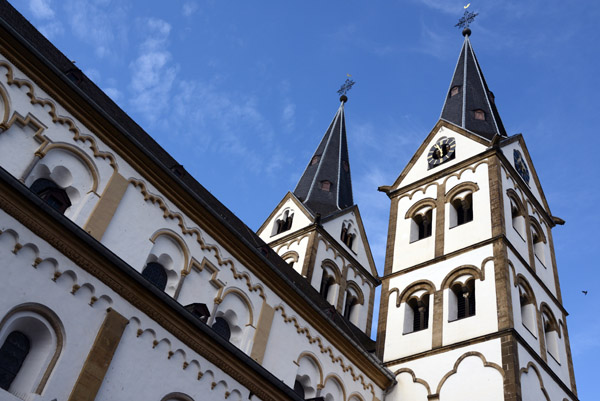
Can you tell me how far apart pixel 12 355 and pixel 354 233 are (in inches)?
963

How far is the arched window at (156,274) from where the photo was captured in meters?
14.2

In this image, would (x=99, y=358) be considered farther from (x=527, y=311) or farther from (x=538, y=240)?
(x=538, y=240)

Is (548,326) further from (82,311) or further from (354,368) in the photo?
(82,311)

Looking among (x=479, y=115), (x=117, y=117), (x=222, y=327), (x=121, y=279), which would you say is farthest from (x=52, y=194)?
(x=479, y=115)

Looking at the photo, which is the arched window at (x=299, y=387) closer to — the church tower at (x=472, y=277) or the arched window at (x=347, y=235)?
the church tower at (x=472, y=277)

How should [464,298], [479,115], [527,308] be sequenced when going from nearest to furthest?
[464,298], [527,308], [479,115]

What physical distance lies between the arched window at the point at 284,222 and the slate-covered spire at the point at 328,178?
0.97m

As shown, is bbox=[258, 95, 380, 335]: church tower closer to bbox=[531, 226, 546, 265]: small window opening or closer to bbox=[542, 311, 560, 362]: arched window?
bbox=[531, 226, 546, 265]: small window opening

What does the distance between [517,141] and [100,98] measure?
16.1 m

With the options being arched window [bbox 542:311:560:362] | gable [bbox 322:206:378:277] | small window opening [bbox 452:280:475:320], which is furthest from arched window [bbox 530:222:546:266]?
gable [bbox 322:206:378:277]

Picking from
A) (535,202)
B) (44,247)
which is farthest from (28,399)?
(535,202)

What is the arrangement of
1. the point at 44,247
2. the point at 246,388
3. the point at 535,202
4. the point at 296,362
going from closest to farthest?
the point at 44,247, the point at 246,388, the point at 296,362, the point at 535,202

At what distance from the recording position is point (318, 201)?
111ft

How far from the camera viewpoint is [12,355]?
10.5 metres
